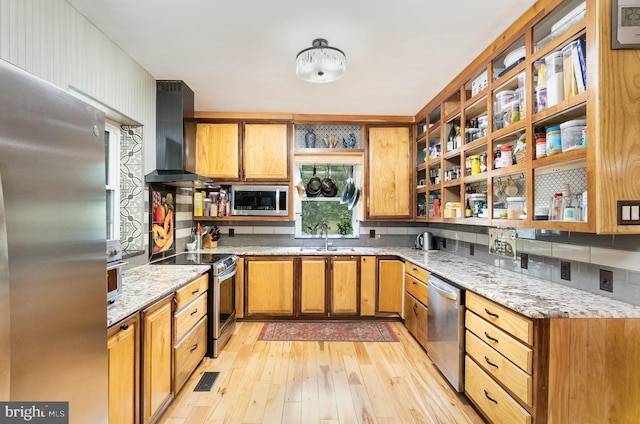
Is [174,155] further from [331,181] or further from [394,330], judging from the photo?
[394,330]

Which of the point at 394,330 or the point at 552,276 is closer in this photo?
the point at 552,276

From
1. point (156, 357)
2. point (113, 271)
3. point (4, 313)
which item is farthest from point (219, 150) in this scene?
point (4, 313)

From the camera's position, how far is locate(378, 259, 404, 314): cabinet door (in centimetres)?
359

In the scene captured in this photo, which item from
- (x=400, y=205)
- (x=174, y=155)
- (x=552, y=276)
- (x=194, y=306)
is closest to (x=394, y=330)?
(x=400, y=205)

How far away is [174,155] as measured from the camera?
2896 millimetres

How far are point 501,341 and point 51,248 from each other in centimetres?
204

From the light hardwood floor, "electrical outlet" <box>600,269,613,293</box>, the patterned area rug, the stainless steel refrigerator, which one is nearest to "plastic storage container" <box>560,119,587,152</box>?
"electrical outlet" <box>600,269,613,293</box>

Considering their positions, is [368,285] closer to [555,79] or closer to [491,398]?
[491,398]

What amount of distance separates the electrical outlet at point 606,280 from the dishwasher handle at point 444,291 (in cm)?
78

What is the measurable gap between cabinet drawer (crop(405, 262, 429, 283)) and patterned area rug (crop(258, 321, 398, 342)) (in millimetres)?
719

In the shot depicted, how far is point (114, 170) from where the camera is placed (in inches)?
100

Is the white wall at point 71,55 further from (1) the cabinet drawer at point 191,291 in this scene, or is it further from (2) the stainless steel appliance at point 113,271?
(1) the cabinet drawer at point 191,291

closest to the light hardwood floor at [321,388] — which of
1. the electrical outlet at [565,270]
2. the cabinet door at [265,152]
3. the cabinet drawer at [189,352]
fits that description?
the cabinet drawer at [189,352]

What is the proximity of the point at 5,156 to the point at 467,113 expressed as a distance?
2.91 m
